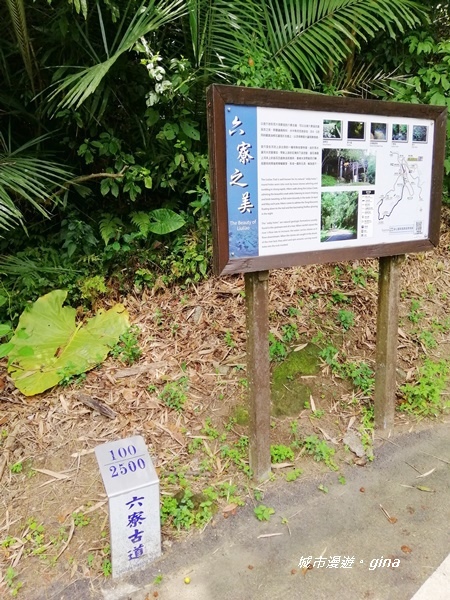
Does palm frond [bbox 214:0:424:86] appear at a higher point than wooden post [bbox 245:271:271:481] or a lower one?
higher

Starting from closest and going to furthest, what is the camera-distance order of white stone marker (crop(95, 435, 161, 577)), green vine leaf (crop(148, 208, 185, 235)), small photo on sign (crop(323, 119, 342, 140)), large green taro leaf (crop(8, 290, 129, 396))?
1. white stone marker (crop(95, 435, 161, 577))
2. small photo on sign (crop(323, 119, 342, 140))
3. large green taro leaf (crop(8, 290, 129, 396))
4. green vine leaf (crop(148, 208, 185, 235))

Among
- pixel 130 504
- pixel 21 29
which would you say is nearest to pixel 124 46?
pixel 21 29

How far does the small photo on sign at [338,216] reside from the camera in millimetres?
2107

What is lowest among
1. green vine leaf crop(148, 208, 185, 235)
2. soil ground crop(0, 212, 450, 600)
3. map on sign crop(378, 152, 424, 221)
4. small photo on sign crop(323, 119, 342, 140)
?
soil ground crop(0, 212, 450, 600)

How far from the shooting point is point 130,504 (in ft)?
5.70

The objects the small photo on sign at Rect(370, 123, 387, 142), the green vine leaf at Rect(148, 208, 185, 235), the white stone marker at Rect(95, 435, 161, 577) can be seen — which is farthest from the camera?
the green vine leaf at Rect(148, 208, 185, 235)

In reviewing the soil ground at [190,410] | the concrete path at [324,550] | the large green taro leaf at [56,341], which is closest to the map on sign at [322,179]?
the soil ground at [190,410]

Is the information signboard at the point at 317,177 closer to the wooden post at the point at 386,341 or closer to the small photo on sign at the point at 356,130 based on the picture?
the small photo on sign at the point at 356,130

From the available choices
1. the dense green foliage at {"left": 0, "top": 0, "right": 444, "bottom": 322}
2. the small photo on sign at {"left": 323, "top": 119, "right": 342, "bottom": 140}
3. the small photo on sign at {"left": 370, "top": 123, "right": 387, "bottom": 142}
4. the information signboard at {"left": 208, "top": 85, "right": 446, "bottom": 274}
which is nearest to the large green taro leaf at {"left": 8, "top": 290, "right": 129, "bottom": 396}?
the dense green foliage at {"left": 0, "top": 0, "right": 444, "bottom": 322}

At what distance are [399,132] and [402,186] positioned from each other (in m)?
0.28

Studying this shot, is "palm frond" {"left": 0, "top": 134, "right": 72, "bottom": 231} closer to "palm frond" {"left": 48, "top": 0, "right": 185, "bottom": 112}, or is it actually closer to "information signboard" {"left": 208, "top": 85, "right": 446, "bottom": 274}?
"palm frond" {"left": 48, "top": 0, "right": 185, "bottom": 112}

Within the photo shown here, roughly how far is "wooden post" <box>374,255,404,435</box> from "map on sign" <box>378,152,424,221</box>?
29 cm

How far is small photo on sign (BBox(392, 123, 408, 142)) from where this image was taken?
7.50 ft

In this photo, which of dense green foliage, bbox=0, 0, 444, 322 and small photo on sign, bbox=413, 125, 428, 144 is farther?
dense green foliage, bbox=0, 0, 444, 322
